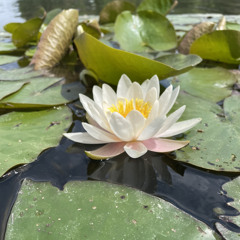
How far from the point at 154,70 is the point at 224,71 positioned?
0.82 metres

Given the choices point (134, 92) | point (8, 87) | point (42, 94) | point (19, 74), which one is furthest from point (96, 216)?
point (19, 74)

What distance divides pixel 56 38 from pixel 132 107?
1156mm

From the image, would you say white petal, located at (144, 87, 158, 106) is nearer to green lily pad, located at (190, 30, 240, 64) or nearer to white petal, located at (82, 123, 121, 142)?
white petal, located at (82, 123, 121, 142)

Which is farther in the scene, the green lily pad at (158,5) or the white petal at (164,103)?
the green lily pad at (158,5)

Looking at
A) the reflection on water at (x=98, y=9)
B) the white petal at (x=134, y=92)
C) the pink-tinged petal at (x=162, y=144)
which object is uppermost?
the white petal at (x=134, y=92)

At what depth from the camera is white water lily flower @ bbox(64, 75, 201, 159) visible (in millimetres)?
952

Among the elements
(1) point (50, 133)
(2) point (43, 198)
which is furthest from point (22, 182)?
(1) point (50, 133)

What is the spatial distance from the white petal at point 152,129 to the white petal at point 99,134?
0.36 feet

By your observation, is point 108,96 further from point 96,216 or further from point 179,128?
point 96,216

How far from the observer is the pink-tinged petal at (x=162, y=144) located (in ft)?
3.29

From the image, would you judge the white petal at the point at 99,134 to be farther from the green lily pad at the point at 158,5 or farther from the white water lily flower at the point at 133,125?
the green lily pad at the point at 158,5

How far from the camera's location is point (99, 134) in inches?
39.7

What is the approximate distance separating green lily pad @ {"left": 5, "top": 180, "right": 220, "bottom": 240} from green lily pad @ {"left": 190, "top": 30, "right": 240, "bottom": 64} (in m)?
1.51

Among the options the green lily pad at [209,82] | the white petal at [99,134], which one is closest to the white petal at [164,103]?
the white petal at [99,134]
